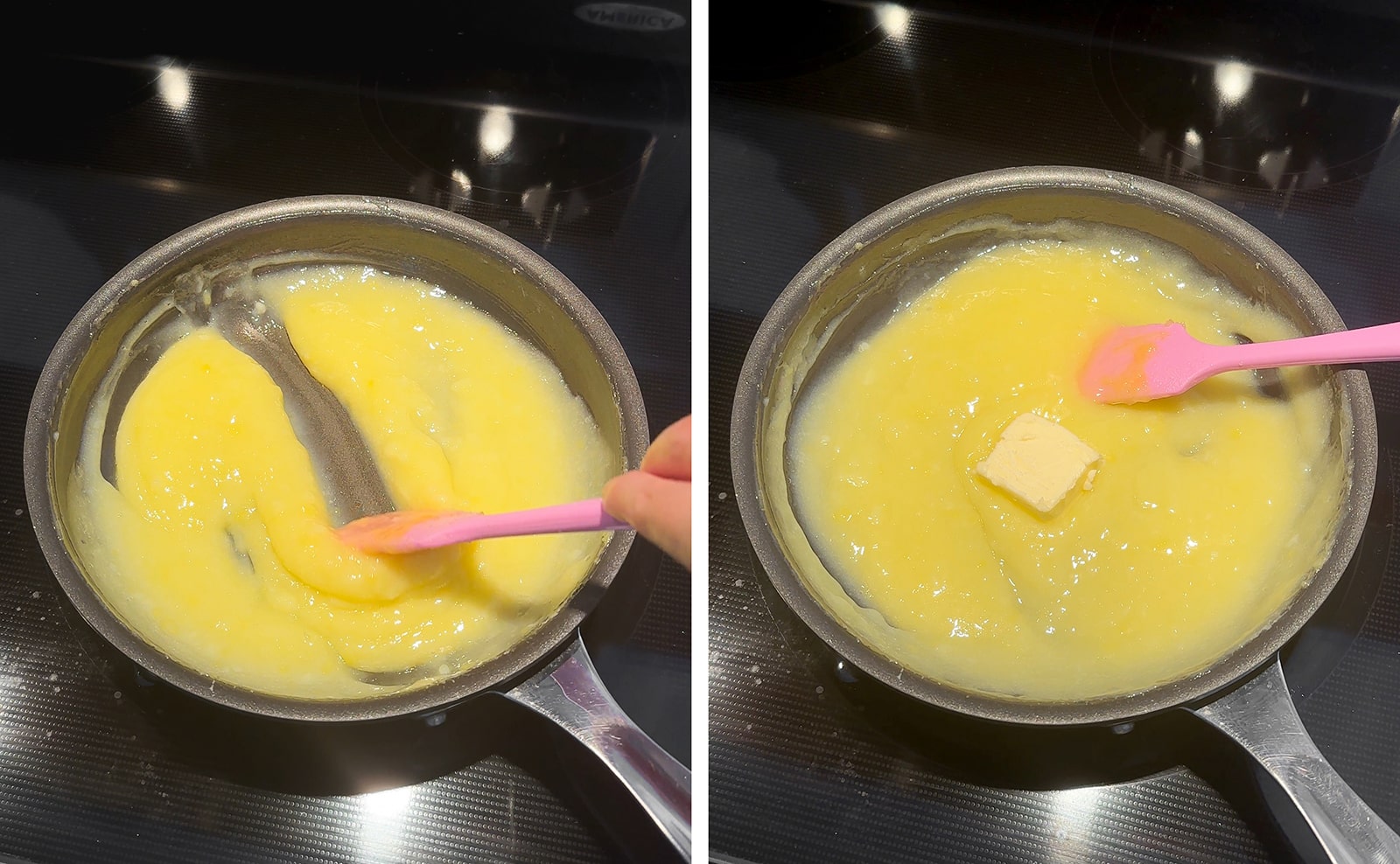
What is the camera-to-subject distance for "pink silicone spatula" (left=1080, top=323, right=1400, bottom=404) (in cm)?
86

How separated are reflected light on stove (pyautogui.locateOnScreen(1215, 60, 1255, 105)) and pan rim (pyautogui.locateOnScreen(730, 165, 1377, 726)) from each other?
0.64 feet

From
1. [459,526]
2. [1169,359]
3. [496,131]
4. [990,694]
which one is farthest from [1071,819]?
[496,131]

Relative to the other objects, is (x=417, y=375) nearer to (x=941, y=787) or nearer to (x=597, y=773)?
(x=597, y=773)

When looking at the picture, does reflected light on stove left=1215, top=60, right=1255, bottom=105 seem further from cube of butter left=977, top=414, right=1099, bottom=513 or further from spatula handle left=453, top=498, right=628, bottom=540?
spatula handle left=453, top=498, right=628, bottom=540

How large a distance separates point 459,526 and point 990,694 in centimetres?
38

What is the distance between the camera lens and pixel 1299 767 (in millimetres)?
811

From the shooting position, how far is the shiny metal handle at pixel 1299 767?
0.76 meters

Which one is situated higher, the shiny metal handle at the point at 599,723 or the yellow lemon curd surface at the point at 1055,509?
the yellow lemon curd surface at the point at 1055,509

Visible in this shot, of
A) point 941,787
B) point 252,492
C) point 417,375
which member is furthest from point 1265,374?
point 252,492

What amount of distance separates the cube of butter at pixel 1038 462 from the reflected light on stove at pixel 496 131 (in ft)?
1.60

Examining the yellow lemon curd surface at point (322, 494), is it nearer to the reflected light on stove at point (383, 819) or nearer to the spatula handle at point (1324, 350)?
the reflected light on stove at point (383, 819)

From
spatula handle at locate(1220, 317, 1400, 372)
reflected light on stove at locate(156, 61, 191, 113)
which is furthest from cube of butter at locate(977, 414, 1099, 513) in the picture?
reflected light on stove at locate(156, 61, 191, 113)

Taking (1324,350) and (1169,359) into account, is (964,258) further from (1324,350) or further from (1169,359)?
(1324,350)

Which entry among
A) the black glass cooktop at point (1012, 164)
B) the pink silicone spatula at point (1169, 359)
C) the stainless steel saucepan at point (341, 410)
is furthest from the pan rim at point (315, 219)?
the pink silicone spatula at point (1169, 359)
